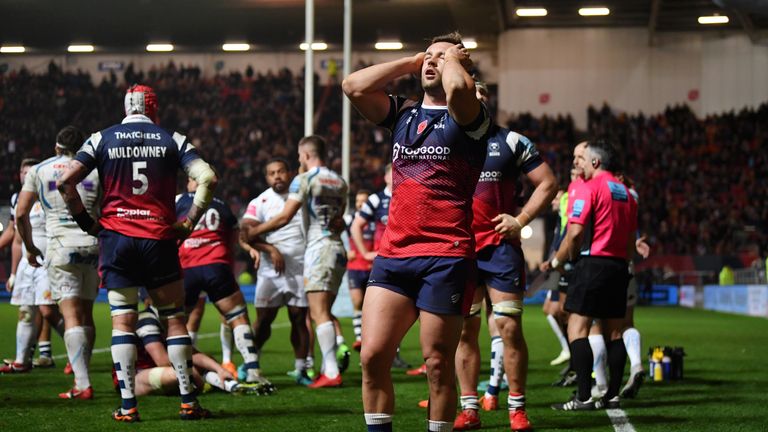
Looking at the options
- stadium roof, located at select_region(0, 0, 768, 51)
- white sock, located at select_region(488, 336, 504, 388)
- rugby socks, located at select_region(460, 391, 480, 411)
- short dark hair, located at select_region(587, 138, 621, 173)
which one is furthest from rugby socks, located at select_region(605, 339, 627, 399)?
A: stadium roof, located at select_region(0, 0, 768, 51)

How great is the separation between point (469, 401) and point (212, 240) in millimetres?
3516

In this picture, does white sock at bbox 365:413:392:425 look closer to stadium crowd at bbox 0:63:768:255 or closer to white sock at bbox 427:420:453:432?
white sock at bbox 427:420:453:432

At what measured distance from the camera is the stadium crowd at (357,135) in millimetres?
38438

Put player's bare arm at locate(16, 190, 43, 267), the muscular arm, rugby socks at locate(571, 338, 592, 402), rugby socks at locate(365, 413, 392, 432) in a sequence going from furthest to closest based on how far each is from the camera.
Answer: player's bare arm at locate(16, 190, 43, 267), the muscular arm, rugby socks at locate(571, 338, 592, 402), rugby socks at locate(365, 413, 392, 432)

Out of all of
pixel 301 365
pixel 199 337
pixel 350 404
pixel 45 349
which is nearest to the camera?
pixel 350 404

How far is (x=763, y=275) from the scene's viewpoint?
1061 inches

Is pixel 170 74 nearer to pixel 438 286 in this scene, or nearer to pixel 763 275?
pixel 763 275

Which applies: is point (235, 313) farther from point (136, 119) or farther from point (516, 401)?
point (516, 401)

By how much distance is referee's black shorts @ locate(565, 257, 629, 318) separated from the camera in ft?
27.5

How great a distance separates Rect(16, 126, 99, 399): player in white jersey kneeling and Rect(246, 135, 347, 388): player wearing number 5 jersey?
1.44 m

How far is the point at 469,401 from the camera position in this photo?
24.0ft

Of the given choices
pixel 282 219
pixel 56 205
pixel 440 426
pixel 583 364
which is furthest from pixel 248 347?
pixel 440 426

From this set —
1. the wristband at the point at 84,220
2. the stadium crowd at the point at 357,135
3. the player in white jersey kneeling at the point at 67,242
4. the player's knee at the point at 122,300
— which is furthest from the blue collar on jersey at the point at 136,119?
the stadium crowd at the point at 357,135

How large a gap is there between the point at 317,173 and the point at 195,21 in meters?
32.7
